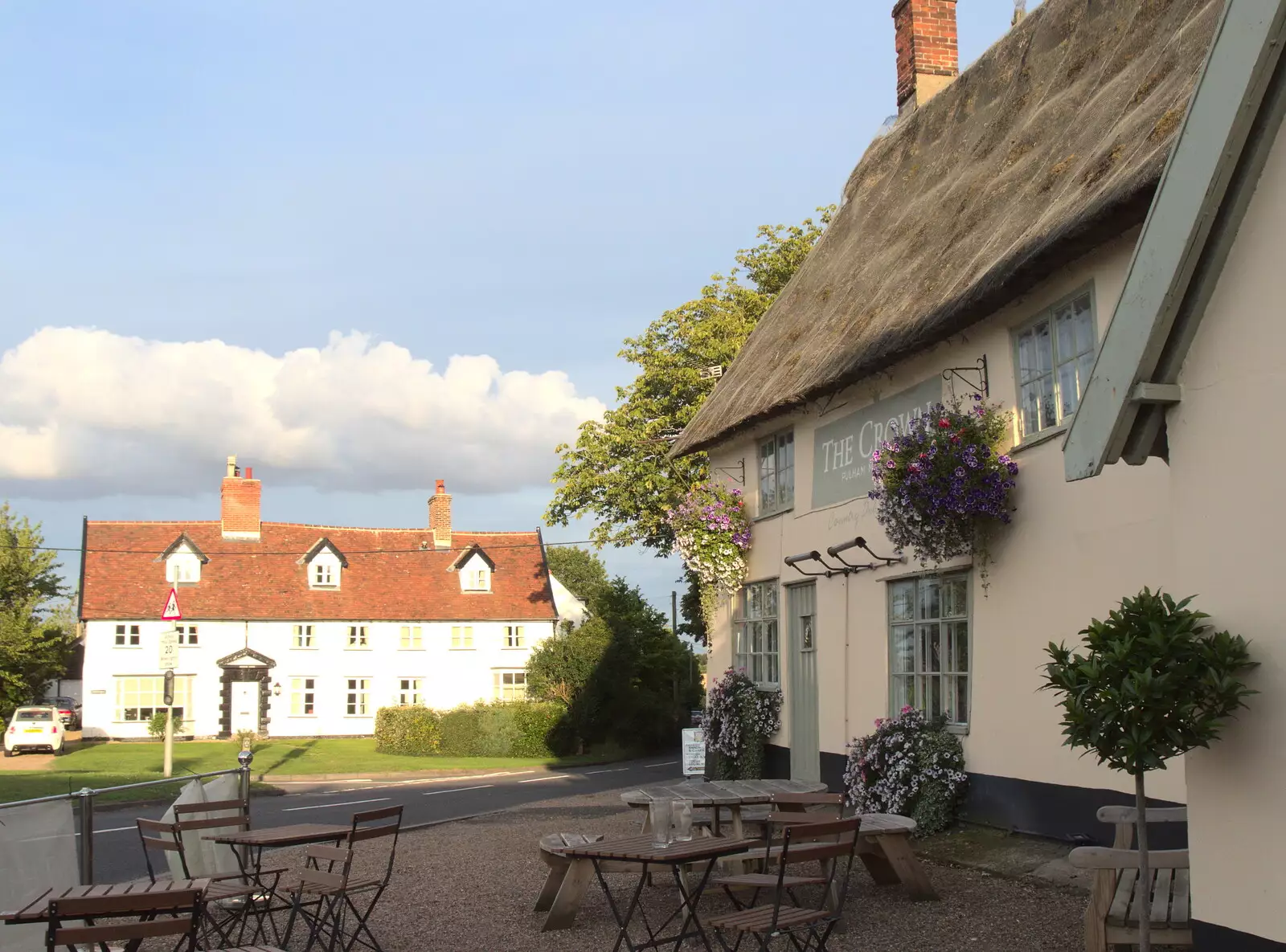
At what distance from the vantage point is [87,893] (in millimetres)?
6074

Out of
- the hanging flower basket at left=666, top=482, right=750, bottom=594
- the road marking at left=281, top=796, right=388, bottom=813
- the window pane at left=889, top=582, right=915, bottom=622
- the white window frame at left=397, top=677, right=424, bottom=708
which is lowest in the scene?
the road marking at left=281, top=796, right=388, bottom=813

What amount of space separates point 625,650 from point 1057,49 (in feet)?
75.9

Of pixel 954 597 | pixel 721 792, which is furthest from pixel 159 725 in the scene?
pixel 721 792

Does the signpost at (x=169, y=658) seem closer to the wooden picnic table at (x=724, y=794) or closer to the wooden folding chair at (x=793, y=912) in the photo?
the wooden picnic table at (x=724, y=794)

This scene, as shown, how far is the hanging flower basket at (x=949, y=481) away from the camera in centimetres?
1019

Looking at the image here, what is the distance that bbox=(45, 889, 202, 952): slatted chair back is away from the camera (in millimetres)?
5027

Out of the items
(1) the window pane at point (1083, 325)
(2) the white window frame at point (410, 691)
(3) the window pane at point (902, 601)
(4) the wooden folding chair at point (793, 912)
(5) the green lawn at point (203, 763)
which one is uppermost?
(1) the window pane at point (1083, 325)

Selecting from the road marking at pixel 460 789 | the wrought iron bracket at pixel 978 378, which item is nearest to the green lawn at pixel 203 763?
the road marking at pixel 460 789

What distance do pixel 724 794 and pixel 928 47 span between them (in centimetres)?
1285

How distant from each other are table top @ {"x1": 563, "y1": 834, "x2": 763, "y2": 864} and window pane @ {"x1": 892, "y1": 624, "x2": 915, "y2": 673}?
5278mm

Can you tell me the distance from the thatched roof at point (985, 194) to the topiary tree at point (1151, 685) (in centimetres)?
416

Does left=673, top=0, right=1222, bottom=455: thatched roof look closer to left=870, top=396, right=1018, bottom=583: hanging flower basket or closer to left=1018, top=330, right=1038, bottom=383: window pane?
left=1018, top=330, right=1038, bottom=383: window pane

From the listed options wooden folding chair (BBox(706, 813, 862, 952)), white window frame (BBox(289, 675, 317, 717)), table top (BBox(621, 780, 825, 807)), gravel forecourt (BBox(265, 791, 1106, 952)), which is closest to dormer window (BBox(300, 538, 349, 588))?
white window frame (BBox(289, 675, 317, 717))

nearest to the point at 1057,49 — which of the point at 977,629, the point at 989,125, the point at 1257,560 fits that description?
the point at 989,125
